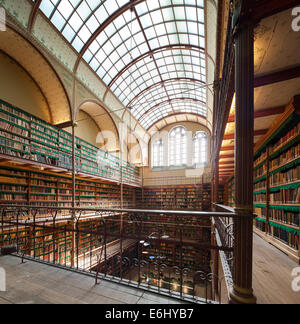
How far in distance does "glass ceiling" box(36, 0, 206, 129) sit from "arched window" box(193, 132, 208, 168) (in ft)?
10.4

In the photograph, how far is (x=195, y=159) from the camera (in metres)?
13.9

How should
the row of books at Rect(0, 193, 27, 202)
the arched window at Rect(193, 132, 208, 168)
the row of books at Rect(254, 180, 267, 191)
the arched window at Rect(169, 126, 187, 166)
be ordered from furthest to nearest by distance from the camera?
the arched window at Rect(169, 126, 187, 166) < the arched window at Rect(193, 132, 208, 168) < the row of books at Rect(0, 193, 27, 202) < the row of books at Rect(254, 180, 267, 191)

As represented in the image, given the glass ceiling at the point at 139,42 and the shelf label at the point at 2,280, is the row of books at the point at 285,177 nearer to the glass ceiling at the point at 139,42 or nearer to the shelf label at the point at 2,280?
the glass ceiling at the point at 139,42

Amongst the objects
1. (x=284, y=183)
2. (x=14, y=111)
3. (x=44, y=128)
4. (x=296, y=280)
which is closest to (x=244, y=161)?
(x=296, y=280)

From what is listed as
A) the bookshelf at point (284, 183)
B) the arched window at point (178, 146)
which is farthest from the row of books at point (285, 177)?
the arched window at point (178, 146)

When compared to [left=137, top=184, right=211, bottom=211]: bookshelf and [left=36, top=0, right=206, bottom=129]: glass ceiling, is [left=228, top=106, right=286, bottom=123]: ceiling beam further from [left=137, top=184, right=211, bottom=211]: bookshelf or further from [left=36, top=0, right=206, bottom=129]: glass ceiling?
[left=137, top=184, right=211, bottom=211]: bookshelf

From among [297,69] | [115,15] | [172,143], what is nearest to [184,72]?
[115,15]

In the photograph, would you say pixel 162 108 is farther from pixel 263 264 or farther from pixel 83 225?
pixel 263 264

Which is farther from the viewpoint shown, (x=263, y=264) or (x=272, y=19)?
(x=263, y=264)

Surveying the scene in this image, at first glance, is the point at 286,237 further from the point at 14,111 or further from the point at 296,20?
the point at 14,111

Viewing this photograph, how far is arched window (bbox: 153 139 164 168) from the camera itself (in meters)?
15.0

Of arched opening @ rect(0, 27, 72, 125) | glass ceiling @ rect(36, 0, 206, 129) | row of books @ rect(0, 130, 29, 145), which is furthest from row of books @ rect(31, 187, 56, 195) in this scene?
glass ceiling @ rect(36, 0, 206, 129)

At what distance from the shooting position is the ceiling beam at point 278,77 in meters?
2.18
